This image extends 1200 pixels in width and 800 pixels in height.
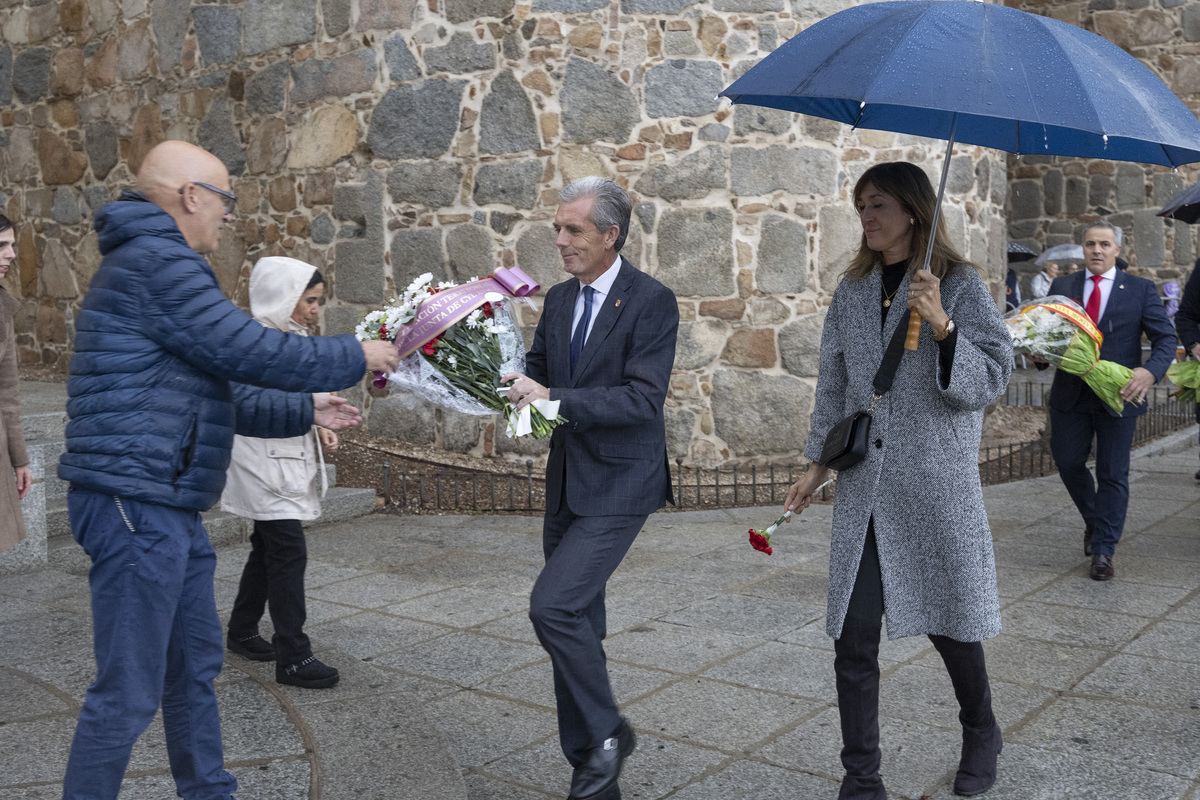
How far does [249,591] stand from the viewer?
479cm

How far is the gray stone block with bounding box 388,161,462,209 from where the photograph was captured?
30.6 ft

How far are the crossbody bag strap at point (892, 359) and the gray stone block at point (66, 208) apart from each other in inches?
435

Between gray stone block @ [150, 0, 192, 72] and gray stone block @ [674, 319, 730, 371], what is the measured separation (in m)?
5.86

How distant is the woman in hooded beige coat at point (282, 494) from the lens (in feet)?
14.6

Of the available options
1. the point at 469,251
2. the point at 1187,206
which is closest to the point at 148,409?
the point at 1187,206

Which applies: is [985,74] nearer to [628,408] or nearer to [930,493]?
[930,493]

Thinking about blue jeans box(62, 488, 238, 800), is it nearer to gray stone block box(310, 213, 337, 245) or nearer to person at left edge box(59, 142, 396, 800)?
person at left edge box(59, 142, 396, 800)

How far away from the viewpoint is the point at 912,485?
3297 mm

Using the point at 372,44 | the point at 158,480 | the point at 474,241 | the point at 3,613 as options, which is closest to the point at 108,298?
the point at 158,480

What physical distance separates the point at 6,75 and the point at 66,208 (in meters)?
1.99

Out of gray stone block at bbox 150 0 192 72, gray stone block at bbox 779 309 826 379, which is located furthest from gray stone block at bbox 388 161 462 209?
gray stone block at bbox 150 0 192 72

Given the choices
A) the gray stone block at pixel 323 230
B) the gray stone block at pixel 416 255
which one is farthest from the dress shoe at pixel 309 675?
the gray stone block at pixel 323 230

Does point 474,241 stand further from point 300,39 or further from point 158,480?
point 158,480

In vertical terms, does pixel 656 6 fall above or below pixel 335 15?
below
